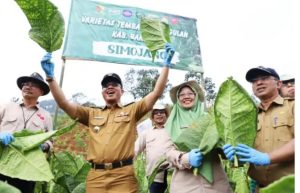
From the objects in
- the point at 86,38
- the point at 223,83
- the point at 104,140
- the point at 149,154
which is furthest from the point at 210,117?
the point at 86,38

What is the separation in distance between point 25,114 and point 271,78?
71.5 inches

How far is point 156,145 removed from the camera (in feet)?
11.9

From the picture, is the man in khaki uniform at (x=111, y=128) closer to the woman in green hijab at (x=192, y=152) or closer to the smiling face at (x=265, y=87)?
the woman in green hijab at (x=192, y=152)

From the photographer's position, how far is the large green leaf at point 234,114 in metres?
1.65

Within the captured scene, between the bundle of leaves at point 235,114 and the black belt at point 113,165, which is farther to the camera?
the black belt at point 113,165

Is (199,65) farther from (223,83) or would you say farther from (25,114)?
(223,83)

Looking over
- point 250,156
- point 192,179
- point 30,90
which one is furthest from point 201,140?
point 30,90

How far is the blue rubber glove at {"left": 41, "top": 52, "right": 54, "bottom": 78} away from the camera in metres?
2.41

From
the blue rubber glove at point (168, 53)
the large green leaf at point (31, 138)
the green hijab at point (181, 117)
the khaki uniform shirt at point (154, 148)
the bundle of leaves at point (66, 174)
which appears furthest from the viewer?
the khaki uniform shirt at point (154, 148)

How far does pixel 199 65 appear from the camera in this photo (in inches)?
286

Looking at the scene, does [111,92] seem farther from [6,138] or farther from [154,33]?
[6,138]

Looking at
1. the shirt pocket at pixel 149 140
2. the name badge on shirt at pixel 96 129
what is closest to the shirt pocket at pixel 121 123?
the name badge on shirt at pixel 96 129

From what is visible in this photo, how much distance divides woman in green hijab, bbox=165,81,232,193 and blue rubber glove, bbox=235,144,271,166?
0.66ft

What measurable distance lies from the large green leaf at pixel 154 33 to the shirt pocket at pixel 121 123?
1.62 feet
